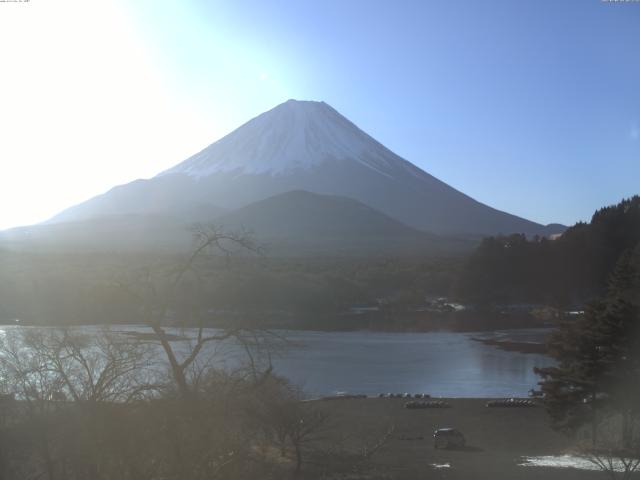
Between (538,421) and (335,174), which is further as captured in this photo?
(335,174)

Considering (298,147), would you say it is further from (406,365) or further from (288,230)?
(406,365)

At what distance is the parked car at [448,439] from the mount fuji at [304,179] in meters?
81.2

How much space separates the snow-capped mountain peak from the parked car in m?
96.0

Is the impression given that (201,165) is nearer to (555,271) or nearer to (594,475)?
(555,271)

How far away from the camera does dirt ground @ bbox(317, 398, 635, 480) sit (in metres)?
8.84

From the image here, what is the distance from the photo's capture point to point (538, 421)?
48.4 feet

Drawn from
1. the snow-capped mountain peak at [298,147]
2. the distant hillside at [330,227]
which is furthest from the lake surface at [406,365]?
the snow-capped mountain peak at [298,147]

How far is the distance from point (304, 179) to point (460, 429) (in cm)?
9381

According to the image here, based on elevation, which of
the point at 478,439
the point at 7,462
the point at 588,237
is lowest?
the point at 478,439

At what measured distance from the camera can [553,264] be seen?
162ft

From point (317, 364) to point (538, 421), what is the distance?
9.48 meters

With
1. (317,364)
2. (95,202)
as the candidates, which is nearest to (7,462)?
(317,364)

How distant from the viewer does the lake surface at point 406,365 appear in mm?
19609

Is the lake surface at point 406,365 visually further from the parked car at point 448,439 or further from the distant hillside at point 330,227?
the distant hillside at point 330,227
